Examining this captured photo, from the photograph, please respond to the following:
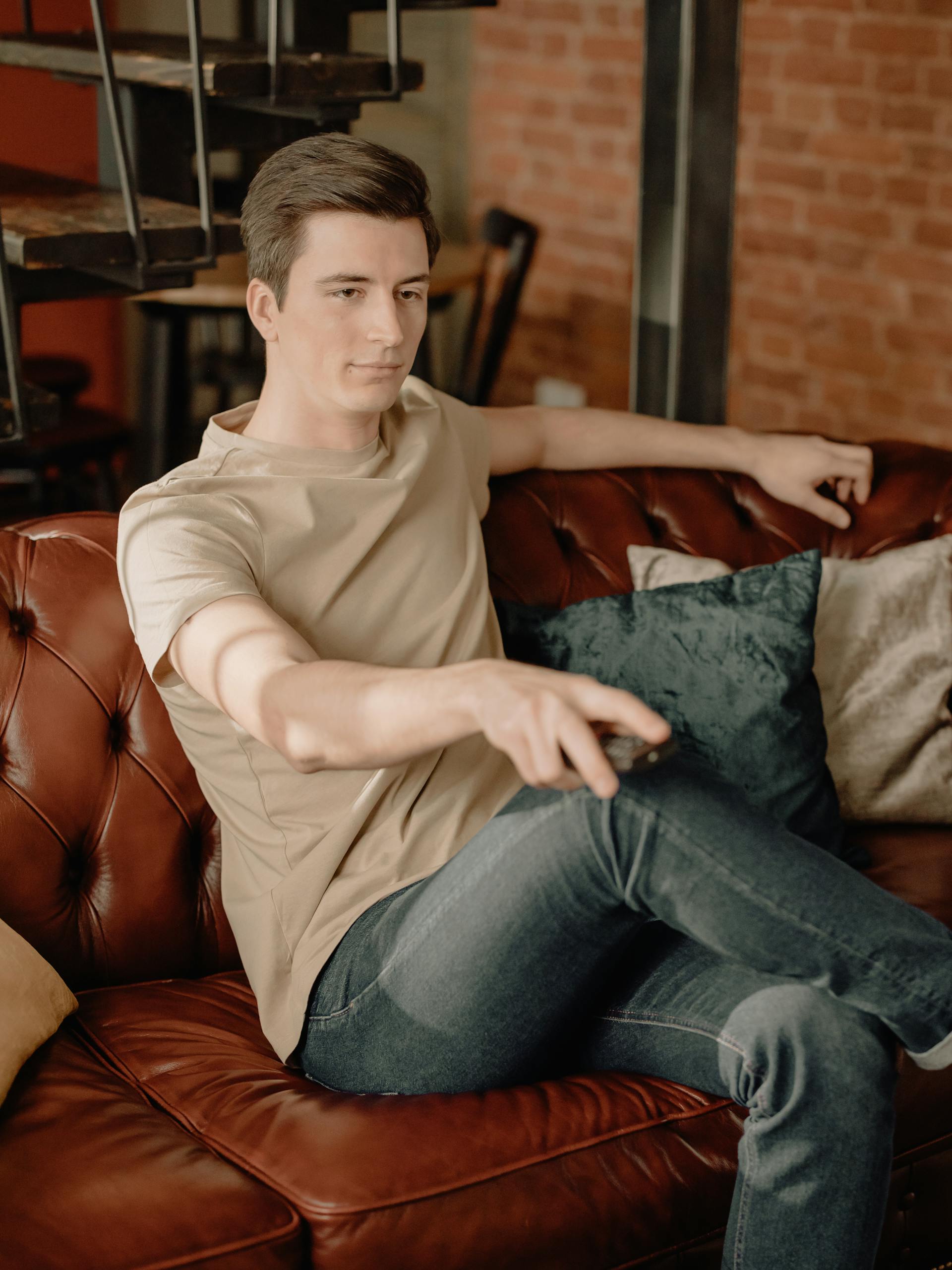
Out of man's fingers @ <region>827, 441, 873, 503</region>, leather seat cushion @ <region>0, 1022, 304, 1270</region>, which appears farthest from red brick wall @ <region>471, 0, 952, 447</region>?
leather seat cushion @ <region>0, 1022, 304, 1270</region>

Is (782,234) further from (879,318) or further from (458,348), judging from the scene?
(458,348)

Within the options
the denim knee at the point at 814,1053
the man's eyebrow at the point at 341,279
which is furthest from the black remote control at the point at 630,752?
the man's eyebrow at the point at 341,279

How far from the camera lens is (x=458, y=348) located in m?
5.21

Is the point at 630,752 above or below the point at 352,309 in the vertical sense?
below

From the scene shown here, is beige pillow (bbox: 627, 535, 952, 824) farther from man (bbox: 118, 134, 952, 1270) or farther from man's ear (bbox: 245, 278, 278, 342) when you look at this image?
man's ear (bbox: 245, 278, 278, 342)

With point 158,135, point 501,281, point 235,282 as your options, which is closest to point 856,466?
point 158,135

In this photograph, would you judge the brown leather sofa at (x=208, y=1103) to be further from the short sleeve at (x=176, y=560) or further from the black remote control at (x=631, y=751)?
the black remote control at (x=631, y=751)

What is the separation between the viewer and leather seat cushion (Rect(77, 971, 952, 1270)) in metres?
1.31

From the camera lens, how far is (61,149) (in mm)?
4742

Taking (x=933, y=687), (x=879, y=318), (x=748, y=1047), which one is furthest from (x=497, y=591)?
(x=879, y=318)

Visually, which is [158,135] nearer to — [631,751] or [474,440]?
[474,440]

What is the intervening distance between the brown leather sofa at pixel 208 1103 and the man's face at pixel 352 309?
1.35ft

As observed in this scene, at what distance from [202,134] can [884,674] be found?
4.44ft

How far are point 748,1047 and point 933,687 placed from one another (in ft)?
2.87
